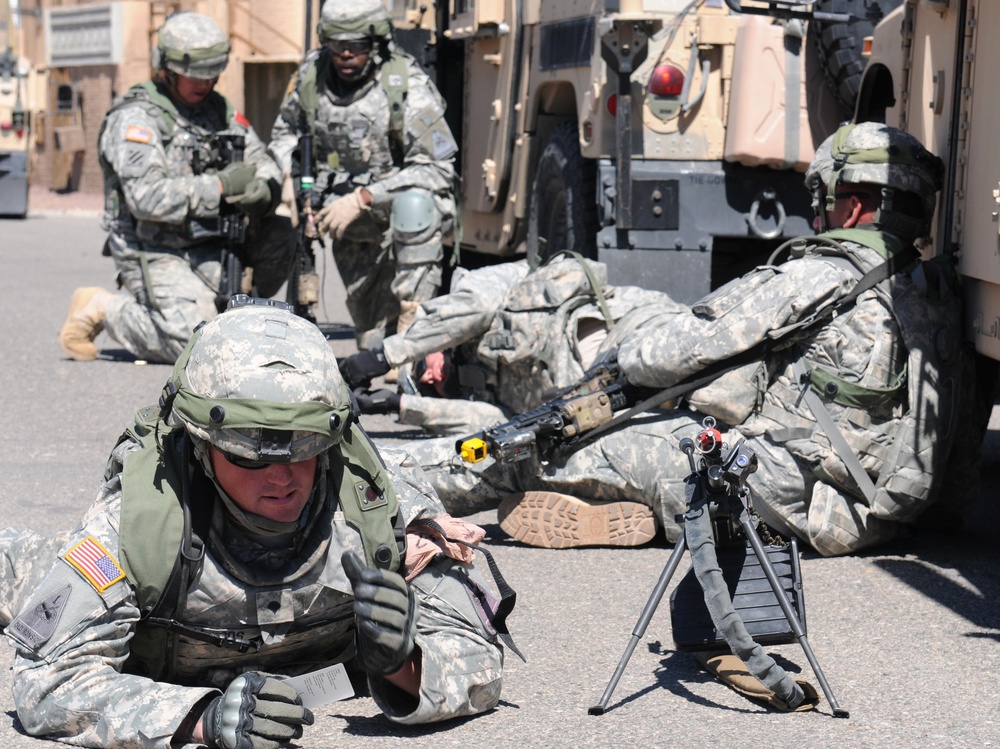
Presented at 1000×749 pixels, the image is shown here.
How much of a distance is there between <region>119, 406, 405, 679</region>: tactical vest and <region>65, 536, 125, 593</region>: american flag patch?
0.03 metres

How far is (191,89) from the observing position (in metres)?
8.59

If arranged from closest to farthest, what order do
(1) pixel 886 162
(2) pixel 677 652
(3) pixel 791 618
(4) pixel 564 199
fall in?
1. (3) pixel 791 618
2. (2) pixel 677 652
3. (1) pixel 886 162
4. (4) pixel 564 199

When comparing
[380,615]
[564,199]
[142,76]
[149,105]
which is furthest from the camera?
[142,76]

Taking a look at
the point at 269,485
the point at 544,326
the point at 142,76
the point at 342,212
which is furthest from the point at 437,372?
the point at 142,76

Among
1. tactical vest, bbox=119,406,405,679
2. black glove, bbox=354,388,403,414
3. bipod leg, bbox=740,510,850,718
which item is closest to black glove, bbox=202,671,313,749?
tactical vest, bbox=119,406,405,679

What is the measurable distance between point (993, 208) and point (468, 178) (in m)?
4.97

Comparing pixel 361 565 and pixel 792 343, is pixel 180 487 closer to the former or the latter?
pixel 361 565

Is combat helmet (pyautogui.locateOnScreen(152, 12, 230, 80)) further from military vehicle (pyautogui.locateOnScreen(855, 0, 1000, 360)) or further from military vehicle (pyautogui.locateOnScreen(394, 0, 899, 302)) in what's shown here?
military vehicle (pyautogui.locateOnScreen(855, 0, 1000, 360))

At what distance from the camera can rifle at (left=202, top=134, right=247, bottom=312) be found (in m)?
8.70

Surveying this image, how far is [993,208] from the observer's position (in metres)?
4.58

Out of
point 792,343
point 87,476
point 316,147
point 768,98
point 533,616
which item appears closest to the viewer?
point 533,616

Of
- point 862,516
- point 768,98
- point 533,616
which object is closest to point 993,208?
point 862,516

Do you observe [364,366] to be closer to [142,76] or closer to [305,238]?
[305,238]

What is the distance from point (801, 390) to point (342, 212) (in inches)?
152
